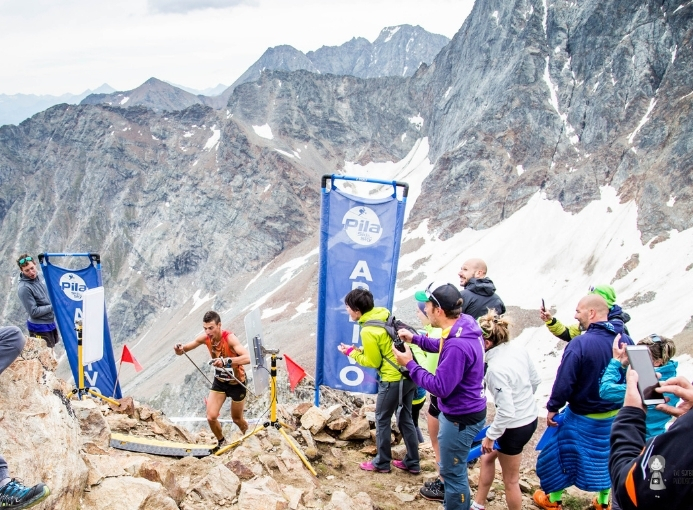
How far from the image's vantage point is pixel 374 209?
850cm

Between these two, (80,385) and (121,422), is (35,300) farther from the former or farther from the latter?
(121,422)

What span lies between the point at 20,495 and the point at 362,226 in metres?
5.75

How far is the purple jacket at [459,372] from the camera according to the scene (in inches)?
206

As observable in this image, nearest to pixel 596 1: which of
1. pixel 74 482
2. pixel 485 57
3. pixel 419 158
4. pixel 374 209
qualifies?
pixel 485 57

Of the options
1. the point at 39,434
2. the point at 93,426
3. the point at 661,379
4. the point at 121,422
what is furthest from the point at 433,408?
the point at 121,422

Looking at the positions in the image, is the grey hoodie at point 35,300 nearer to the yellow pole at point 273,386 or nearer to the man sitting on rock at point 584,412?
the yellow pole at point 273,386

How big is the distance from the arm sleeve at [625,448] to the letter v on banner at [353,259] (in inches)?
208

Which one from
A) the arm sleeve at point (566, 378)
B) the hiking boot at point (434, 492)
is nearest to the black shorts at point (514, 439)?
the arm sleeve at point (566, 378)

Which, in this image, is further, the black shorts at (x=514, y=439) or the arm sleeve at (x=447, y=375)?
the black shorts at (x=514, y=439)

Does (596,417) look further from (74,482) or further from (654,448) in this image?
(74,482)

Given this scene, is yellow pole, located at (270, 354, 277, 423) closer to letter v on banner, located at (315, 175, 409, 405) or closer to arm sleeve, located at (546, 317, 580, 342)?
letter v on banner, located at (315, 175, 409, 405)

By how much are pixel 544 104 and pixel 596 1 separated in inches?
660

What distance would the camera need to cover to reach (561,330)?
7203 mm

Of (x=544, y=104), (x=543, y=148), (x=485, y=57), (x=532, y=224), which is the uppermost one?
(x=485, y=57)
